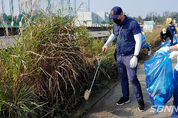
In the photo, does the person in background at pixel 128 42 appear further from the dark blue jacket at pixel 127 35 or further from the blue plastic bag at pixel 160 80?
the blue plastic bag at pixel 160 80

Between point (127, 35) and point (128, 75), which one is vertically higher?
point (127, 35)

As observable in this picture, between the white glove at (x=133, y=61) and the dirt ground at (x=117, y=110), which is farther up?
the white glove at (x=133, y=61)

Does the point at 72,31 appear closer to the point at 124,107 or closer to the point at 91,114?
the point at 91,114

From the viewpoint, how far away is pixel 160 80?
2801 mm

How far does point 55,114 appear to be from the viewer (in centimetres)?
284

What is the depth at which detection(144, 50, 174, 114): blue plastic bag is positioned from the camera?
8.91ft

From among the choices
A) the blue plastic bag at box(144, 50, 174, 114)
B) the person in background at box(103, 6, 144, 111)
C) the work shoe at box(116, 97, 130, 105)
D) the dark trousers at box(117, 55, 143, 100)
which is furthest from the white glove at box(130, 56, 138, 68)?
the work shoe at box(116, 97, 130, 105)

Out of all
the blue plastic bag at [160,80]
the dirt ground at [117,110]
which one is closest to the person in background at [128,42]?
the dirt ground at [117,110]

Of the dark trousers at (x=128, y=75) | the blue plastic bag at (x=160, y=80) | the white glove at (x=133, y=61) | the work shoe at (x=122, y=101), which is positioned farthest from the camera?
the work shoe at (x=122, y=101)

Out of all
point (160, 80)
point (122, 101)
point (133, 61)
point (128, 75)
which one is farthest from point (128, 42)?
point (122, 101)

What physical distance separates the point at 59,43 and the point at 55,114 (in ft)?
3.80

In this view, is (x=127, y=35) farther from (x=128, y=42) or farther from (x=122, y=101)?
(x=122, y=101)

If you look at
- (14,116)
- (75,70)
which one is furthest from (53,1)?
(14,116)

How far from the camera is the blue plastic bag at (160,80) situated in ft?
8.91
